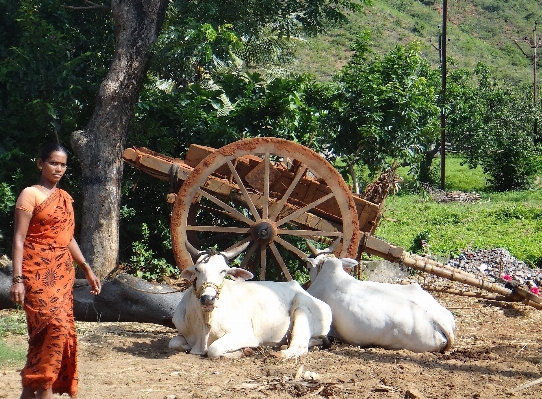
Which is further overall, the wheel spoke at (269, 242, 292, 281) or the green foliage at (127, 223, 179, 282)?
the green foliage at (127, 223, 179, 282)

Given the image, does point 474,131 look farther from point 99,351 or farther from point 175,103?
point 99,351

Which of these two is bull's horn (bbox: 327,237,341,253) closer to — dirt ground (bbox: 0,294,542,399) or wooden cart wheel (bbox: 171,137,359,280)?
wooden cart wheel (bbox: 171,137,359,280)

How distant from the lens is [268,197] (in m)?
7.82

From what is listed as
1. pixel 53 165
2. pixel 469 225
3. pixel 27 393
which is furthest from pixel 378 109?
pixel 27 393

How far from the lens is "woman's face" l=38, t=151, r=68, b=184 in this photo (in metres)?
4.73

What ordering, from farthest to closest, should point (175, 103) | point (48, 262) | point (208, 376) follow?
point (175, 103)
point (208, 376)
point (48, 262)

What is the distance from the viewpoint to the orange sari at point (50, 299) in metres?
4.57

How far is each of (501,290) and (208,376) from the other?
4.15 meters

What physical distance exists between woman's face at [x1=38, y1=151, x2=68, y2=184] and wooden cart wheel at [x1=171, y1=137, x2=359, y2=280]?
9.92 feet

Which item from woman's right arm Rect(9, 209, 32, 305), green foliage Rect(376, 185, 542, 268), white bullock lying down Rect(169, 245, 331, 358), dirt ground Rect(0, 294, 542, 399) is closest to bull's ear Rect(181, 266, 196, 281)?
white bullock lying down Rect(169, 245, 331, 358)

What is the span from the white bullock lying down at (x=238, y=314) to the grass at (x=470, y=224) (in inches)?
164

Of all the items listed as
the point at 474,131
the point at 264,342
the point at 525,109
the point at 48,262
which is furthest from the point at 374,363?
the point at 525,109

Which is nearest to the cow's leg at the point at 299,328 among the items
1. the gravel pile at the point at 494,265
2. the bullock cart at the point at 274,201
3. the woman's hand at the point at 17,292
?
the bullock cart at the point at 274,201

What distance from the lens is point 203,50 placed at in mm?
9250
